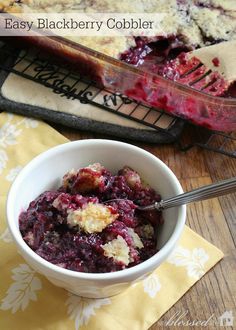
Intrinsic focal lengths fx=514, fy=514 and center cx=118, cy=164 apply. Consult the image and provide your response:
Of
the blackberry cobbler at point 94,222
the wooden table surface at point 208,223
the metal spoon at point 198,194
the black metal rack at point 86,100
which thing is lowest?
the black metal rack at point 86,100

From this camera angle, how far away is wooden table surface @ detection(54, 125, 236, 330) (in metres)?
0.84

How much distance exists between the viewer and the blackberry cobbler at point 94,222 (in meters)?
0.73

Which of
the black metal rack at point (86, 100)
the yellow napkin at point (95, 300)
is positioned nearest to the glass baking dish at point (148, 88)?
the black metal rack at point (86, 100)

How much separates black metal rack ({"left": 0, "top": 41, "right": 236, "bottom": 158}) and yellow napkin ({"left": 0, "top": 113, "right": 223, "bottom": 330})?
0.28m

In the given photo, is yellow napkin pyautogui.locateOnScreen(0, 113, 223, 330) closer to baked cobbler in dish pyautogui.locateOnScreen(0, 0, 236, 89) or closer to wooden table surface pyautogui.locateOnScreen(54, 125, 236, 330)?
wooden table surface pyautogui.locateOnScreen(54, 125, 236, 330)

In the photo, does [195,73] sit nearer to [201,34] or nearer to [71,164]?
[201,34]

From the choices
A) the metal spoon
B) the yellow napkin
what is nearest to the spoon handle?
the metal spoon

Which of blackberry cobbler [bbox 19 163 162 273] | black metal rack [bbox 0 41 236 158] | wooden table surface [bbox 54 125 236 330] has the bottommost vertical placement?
black metal rack [bbox 0 41 236 158]

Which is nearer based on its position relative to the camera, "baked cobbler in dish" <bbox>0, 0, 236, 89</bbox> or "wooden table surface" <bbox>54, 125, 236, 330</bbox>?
"wooden table surface" <bbox>54, 125, 236, 330</bbox>

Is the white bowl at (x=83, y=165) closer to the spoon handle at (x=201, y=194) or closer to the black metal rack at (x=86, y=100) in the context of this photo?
the spoon handle at (x=201, y=194)

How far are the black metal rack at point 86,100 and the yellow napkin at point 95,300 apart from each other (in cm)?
28

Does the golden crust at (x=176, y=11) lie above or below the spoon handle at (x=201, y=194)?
below

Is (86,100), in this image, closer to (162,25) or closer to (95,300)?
(162,25)

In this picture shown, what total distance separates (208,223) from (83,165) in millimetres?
273
